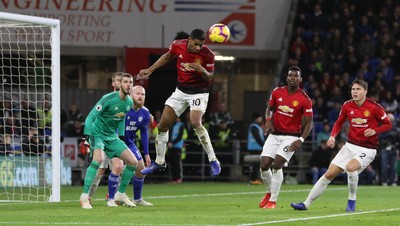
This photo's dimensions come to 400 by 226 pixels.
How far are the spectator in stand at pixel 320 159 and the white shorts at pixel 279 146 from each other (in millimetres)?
11447

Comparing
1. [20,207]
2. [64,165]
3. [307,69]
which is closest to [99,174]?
[20,207]

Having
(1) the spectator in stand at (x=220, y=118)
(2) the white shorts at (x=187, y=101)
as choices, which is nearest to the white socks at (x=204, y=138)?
(2) the white shorts at (x=187, y=101)

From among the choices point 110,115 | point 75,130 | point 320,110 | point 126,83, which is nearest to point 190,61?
point 126,83

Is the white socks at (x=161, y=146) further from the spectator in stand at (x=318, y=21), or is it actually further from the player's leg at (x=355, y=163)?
the spectator in stand at (x=318, y=21)

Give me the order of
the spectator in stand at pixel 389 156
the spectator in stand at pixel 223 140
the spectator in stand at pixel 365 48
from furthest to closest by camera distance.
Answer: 1. the spectator in stand at pixel 365 48
2. the spectator in stand at pixel 223 140
3. the spectator in stand at pixel 389 156

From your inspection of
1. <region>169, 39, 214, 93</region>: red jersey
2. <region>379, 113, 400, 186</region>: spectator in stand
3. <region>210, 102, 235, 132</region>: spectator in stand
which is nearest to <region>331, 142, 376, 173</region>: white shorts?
<region>169, 39, 214, 93</region>: red jersey

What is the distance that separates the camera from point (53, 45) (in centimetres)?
1850

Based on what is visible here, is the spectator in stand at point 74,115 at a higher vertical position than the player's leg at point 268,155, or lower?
higher

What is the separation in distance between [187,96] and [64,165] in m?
10.6

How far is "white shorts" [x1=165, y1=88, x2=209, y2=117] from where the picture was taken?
16.0 metres

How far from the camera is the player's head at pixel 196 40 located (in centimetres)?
1552

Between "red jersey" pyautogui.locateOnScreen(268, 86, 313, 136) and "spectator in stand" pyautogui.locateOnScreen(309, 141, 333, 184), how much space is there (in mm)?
11497

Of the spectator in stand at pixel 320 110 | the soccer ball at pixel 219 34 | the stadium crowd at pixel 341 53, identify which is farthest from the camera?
the spectator in stand at pixel 320 110

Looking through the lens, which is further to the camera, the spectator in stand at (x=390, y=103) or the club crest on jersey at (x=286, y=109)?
the spectator in stand at (x=390, y=103)
